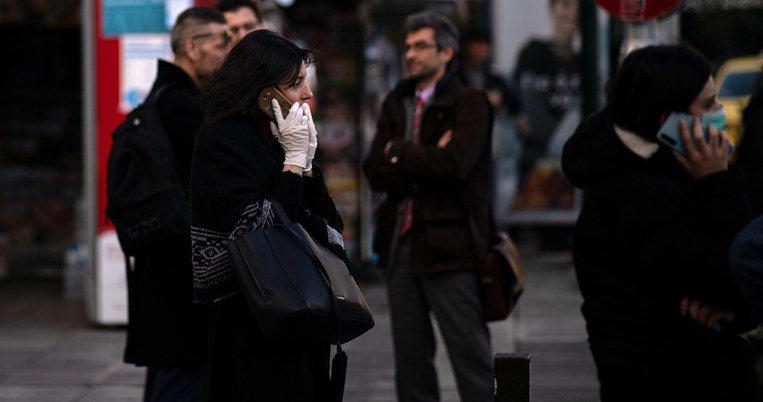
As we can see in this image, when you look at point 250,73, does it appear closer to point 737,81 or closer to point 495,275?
point 495,275

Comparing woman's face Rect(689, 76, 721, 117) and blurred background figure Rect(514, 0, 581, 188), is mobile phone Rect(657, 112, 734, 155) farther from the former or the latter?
blurred background figure Rect(514, 0, 581, 188)

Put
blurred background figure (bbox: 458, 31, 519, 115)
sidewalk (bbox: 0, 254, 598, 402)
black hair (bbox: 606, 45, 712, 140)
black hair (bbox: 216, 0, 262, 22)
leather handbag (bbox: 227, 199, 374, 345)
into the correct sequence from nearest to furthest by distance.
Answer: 1. black hair (bbox: 606, 45, 712, 140)
2. leather handbag (bbox: 227, 199, 374, 345)
3. black hair (bbox: 216, 0, 262, 22)
4. sidewalk (bbox: 0, 254, 598, 402)
5. blurred background figure (bbox: 458, 31, 519, 115)

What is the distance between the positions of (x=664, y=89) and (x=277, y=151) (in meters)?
1.20

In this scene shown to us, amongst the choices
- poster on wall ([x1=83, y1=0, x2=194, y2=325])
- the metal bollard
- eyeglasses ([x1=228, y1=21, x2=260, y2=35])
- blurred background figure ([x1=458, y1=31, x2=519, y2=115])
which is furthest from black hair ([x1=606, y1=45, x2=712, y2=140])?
blurred background figure ([x1=458, y1=31, x2=519, y2=115])

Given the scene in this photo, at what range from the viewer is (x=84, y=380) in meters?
7.64

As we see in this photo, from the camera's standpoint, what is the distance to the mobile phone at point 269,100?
4008 mm

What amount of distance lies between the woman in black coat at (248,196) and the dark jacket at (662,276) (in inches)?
35.1

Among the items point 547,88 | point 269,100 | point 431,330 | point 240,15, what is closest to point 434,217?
point 431,330

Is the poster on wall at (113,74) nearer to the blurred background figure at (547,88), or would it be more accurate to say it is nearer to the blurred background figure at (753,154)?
the blurred background figure at (753,154)

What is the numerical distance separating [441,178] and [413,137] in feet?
1.26

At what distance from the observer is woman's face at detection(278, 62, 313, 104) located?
159 inches

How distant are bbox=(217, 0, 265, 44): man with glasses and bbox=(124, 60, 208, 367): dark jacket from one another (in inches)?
61.0

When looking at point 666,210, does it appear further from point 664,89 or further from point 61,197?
point 61,197

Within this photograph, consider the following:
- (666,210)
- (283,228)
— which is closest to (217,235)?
(283,228)
